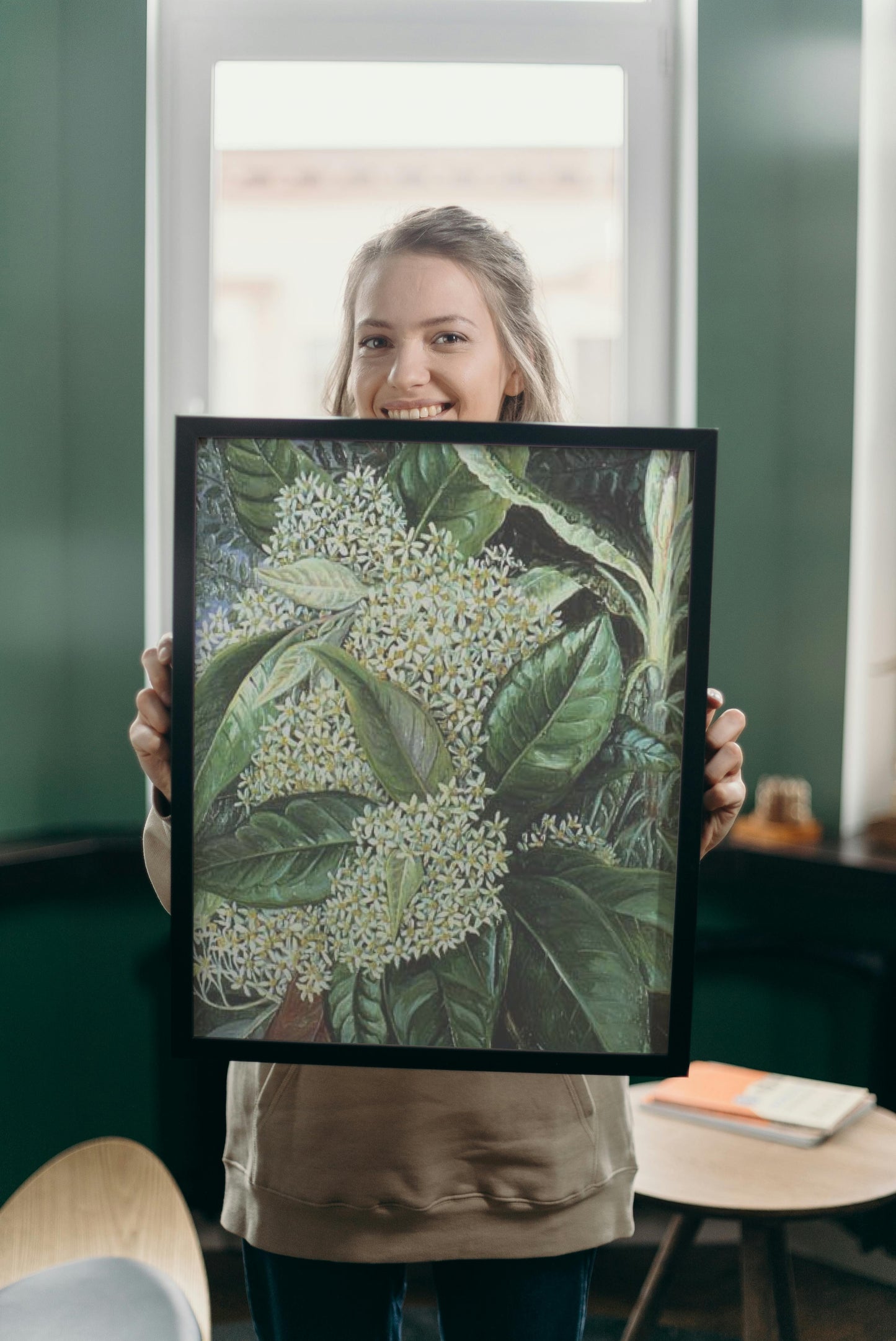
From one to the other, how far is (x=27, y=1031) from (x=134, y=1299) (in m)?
1.54

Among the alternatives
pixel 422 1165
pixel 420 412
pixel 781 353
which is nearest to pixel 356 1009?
pixel 422 1165

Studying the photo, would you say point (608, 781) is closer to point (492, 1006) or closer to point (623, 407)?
point (492, 1006)

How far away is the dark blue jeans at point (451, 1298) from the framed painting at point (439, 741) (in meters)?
0.22

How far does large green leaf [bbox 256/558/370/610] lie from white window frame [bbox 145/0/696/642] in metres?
1.59

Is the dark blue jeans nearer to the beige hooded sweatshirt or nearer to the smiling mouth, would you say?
the beige hooded sweatshirt

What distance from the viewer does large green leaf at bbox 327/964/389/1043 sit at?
90 centimetres

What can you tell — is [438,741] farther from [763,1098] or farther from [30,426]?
[30,426]

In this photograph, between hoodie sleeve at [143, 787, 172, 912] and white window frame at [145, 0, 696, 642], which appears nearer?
hoodie sleeve at [143, 787, 172, 912]

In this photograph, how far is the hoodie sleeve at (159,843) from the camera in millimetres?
990

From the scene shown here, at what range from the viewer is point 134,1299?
0.87 m

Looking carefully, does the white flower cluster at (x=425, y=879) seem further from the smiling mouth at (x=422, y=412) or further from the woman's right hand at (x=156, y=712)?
the smiling mouth at (x=422, y=412)

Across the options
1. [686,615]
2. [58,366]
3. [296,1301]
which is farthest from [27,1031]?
[686,615]

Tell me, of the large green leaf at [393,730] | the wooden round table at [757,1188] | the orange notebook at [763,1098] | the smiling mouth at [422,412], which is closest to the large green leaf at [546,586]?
the large green leaf at [393,730]

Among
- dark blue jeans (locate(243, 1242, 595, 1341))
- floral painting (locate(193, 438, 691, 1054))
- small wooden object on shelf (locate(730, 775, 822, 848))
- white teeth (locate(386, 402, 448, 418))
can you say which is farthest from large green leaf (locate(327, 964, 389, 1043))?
small wooden object on shelf (locate(730, 775, 822, 848))
